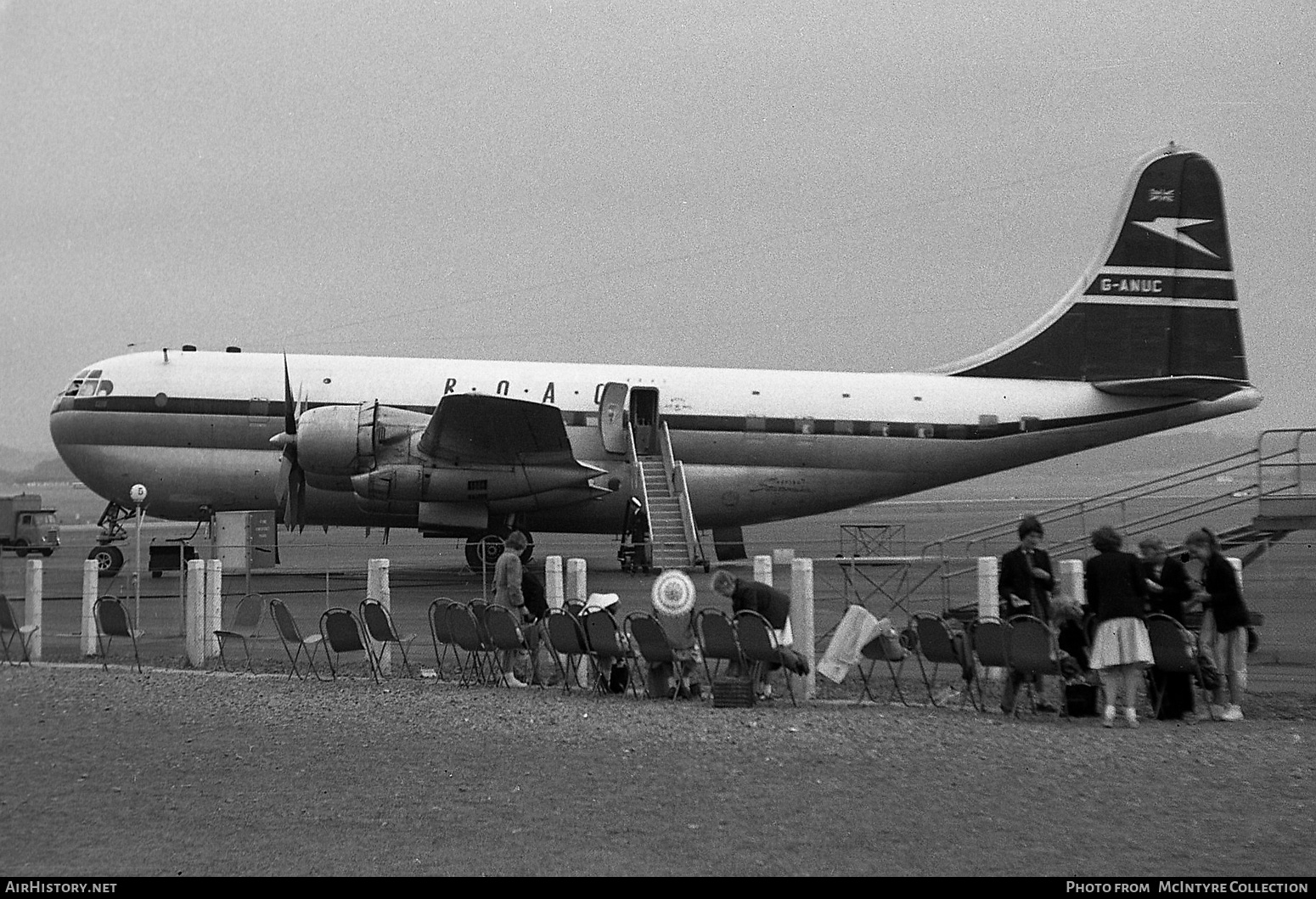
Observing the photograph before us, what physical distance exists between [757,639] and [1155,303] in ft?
59.8

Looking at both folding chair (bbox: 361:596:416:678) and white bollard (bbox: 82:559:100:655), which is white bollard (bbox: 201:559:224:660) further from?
folding chair (bbox: 361:596:416:678)

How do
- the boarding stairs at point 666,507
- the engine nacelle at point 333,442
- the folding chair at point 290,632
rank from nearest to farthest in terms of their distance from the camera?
1. the folding chair at point 290,632
2. the engine nacelle at point 333,442
3. the boarding stairs at point 666,507

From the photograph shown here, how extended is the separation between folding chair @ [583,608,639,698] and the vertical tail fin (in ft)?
55.0

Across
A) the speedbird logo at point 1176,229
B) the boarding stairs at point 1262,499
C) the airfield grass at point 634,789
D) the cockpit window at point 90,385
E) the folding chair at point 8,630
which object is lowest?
the airfield grass at point 634,789

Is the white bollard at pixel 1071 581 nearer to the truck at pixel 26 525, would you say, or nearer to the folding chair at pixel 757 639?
the folding chair at pixel 757 639

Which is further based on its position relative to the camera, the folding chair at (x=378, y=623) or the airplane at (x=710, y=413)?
the airplane at (x=710, y=413)

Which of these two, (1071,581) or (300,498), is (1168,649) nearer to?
(1071,581)

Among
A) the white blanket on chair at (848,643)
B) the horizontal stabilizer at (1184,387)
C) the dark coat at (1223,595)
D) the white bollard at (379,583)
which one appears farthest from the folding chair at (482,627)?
the horizontal stabilizer at (1184,387)

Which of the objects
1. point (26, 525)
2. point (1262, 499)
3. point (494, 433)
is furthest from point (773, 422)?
point (26, 525)

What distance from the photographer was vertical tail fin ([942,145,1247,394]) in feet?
83.9

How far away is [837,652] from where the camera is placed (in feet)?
37.4

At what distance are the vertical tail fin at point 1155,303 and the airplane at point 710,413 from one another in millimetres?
36

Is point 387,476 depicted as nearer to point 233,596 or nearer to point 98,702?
point 233,596

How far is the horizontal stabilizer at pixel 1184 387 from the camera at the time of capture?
24375 millimetres
